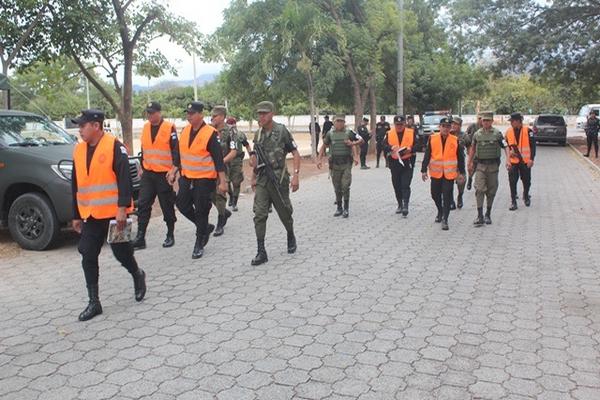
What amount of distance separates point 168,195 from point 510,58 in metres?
24.8

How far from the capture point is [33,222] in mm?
7652

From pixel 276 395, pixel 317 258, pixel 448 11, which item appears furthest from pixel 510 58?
pixel 276 395

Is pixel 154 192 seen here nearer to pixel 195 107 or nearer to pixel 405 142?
pixel 195 107

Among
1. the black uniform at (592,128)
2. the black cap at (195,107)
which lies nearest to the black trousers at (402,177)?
the black cap at (195,107)

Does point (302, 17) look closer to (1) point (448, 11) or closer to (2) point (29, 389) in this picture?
(1) point (448, 11)

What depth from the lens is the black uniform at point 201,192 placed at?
7059 millimetres

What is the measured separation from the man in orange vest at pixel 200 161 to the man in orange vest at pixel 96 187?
2099mm

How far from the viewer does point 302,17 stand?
18328mm

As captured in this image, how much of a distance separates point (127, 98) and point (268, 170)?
726 centimetres

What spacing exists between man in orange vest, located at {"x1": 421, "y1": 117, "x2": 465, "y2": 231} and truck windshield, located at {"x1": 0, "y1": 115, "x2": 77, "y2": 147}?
5368mm

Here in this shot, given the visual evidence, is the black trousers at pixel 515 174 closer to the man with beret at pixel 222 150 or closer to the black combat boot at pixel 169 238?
the man with beret at pixel 222 150

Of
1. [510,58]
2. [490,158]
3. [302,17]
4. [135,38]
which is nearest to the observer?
[490,158]

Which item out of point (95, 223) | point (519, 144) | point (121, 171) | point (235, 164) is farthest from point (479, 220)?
point (95, 223)

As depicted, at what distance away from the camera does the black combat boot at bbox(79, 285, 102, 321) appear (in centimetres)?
502
